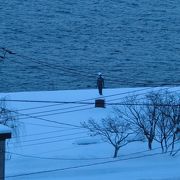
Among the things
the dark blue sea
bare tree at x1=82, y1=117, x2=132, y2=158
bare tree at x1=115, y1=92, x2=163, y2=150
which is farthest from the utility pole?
the dark blue sea

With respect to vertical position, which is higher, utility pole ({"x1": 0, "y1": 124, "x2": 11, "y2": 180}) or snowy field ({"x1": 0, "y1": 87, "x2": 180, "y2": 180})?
snowy field ({"x1": 0, "y1": 87, "x2": 180, "y2": 180})

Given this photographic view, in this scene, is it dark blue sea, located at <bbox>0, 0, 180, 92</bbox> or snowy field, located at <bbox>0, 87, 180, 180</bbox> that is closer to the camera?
snowy field, located at <bbox>0, 87, 180, 180</bbox>

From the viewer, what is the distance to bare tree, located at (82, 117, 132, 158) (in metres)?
17.9

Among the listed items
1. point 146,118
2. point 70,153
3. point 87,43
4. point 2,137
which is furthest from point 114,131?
point 87,43

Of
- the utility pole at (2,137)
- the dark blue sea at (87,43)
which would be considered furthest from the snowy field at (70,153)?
the dark blue sea at (87,43)

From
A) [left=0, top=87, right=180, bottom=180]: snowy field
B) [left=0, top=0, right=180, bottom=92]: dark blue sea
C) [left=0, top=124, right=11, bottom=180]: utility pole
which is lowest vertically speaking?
[left=0, top=124, right=11, bottom=180]: utility pole

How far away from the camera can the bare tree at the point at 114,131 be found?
17922mm

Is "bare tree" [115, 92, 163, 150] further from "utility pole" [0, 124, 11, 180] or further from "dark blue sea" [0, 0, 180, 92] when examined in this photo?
"dark blue sea" [0, 0, 180, 92]

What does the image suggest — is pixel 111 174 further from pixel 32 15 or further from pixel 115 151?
pixel 32 15

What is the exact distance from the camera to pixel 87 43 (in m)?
54.5

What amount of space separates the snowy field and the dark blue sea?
882cm

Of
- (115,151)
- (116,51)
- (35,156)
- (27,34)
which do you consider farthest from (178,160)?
(27,34)

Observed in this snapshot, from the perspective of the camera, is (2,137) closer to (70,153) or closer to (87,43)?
(70,153)

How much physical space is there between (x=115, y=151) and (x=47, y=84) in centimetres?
2243
